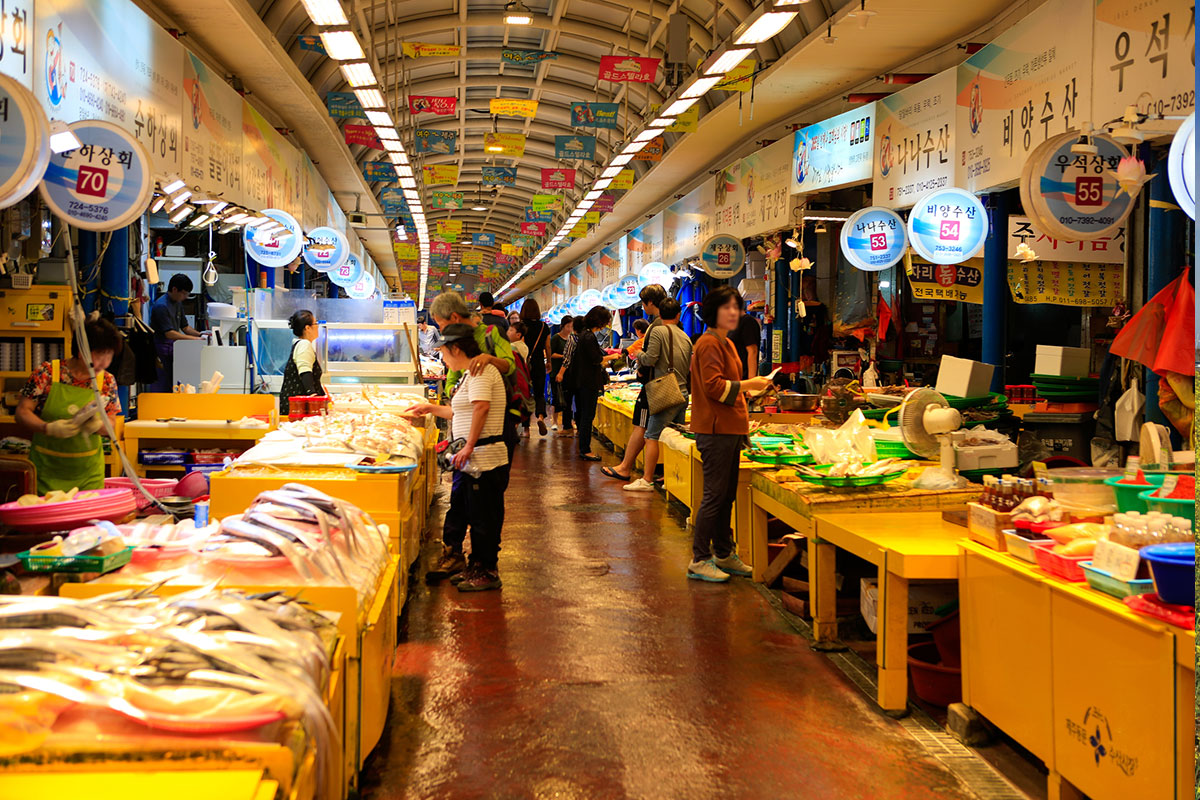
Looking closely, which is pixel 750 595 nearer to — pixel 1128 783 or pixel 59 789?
pixel 1128 783

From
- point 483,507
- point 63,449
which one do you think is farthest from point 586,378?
point 63,449

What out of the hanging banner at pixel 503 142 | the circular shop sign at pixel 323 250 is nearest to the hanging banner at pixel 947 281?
the hanging banner at pixel 503 142

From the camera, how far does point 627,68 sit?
10156 millimetres

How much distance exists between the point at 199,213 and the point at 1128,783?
37.6 ft

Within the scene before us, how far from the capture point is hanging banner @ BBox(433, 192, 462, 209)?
25953 mm

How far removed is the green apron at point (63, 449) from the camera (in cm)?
603

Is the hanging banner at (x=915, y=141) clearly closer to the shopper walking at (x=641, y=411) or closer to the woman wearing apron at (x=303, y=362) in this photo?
the shopper walking at (x=641, y=411)

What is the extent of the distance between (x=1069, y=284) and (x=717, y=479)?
14.0 feet

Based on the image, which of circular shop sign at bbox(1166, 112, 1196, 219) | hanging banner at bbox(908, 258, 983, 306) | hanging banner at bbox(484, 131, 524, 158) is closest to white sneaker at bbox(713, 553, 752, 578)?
circular shop sign at bbox(1166, 112, 1196, 219)

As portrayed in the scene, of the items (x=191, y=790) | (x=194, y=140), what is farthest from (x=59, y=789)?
(x=194, y=140)

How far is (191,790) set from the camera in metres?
1.76

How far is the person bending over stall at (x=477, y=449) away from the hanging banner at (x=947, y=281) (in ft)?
17.8

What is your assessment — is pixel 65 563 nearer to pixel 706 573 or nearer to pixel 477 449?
pixel 477 449

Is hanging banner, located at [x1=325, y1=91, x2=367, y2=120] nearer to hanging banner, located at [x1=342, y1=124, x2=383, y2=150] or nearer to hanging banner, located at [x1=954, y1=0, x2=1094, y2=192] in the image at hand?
hanging banner, located at [x1=342, y1=124, x2=383, y2=150]
